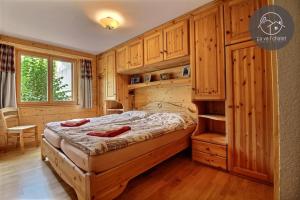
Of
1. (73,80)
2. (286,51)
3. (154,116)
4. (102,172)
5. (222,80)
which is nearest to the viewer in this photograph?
(286,51)

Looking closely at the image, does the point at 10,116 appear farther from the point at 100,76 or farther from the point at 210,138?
the point at 210,138

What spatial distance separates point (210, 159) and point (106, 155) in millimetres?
1618

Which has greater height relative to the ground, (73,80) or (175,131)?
(73,80)

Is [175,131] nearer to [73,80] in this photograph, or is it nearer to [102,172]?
[102,172]

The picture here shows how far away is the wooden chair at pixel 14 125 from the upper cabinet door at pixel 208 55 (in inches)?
136

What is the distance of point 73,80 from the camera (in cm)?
474

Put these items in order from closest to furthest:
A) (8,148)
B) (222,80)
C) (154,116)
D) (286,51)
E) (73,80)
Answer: (286,51)
(222,80)
(154,116)
(8,148)
(73,80)

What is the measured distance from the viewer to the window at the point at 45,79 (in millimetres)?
3906

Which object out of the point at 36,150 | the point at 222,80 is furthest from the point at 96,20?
the point at 36,150

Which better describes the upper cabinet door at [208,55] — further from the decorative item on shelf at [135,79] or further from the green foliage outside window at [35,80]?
the green foliage outside window at [35,80]

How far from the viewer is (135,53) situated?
3.67m

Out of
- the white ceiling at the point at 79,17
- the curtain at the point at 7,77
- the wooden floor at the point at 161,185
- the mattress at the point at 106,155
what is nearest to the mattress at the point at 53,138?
the mattress at the point at 106,155

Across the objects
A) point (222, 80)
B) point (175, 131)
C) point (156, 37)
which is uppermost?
point (156, 37)

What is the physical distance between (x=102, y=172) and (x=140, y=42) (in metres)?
2.83
